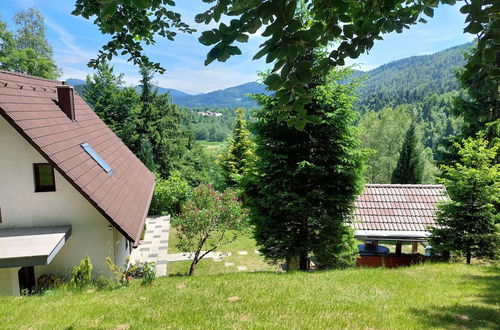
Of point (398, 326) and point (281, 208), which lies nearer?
point (398, 326)

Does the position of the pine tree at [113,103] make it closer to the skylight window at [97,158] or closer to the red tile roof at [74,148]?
the red tile roof at [74,148]

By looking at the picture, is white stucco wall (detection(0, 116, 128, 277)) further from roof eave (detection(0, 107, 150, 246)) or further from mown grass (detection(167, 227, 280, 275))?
mown grass (detection(167, 227, 280, 275))

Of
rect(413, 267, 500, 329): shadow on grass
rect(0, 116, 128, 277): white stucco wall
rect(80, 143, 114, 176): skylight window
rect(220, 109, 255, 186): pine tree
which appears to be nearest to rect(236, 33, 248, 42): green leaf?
rect(413, 267, 500, 329): shadow on grass

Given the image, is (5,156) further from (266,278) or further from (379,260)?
(379,260)

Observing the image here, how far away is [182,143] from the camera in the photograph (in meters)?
31.7

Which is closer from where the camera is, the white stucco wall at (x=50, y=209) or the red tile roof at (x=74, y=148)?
the red tile roof at (x=74, y=148)

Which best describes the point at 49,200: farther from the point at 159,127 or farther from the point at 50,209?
the point at 159,127

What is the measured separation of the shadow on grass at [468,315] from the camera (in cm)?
453

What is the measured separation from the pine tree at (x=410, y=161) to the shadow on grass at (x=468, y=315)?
19387mm

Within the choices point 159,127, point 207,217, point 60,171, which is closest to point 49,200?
point 60,171

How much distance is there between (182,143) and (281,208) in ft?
77.9

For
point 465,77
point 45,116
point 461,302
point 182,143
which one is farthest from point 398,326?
point 182,143

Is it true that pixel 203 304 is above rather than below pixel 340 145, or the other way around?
below

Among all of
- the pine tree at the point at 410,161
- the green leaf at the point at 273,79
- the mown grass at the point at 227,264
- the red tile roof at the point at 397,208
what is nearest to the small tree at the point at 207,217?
the mown grass at the point at 227,264
